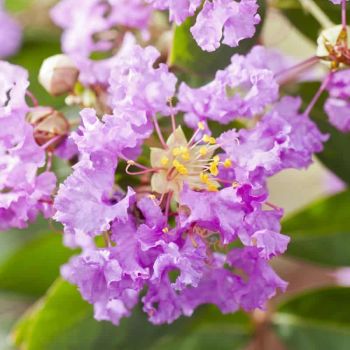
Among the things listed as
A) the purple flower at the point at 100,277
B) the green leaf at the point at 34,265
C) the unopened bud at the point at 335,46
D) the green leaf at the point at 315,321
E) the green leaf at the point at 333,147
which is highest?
the unopened bud at the point at 335,46

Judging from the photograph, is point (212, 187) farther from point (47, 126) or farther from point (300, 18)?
point (300, 18)

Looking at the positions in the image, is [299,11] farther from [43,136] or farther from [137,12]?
[43,136]

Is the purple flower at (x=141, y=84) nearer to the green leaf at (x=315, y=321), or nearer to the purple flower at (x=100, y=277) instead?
the purple flower at (x=100, y=277)

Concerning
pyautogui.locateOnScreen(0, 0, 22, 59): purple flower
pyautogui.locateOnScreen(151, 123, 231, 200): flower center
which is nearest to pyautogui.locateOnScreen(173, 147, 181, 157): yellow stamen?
pyautogui.locateOnScreen(151, 123, 231, 200): flower center

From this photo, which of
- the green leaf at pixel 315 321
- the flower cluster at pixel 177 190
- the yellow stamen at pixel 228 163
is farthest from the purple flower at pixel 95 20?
the green leaf at pixel 315 321

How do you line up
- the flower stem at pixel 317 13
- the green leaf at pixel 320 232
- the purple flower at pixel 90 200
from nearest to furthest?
the purple flower at pixel 90 200
the flower stem at pixel 317 13
the green leaf at pixel 320 232

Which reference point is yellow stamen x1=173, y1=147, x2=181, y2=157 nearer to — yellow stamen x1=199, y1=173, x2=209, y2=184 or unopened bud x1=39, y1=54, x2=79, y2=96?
yellow stamen x1=199, y1=173, x2=209, y2=184

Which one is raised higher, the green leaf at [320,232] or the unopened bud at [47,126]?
the unopened bud at [47,126]
